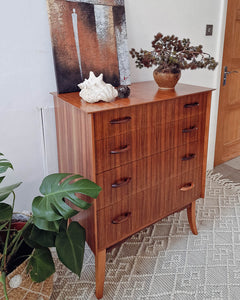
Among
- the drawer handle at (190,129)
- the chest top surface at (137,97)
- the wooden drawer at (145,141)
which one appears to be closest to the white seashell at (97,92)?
the chest top surface at (137,97)

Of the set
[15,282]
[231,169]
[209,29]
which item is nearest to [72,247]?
[15,282]

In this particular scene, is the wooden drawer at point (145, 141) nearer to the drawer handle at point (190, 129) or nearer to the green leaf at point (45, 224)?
the drawer handle at point (190, 129)

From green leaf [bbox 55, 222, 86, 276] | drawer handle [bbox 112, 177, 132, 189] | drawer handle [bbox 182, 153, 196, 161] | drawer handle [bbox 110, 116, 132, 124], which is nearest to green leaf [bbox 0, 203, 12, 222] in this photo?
green leaf [bbox 55, 222, 86, 276]

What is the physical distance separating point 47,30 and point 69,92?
13.6 inches

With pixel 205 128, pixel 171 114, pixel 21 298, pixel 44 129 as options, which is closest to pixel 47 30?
pixel 44 129

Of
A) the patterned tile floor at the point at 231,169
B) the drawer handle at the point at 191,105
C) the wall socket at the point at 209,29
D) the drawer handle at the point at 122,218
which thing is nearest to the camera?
the drawer handle at the point at 122,218

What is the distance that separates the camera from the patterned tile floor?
2740 millimetres

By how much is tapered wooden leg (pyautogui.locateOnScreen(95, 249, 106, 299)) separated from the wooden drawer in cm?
44

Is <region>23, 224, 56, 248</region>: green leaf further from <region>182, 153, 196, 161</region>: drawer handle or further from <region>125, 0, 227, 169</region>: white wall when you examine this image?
<region>125, 0, 227, 169</region>: white wall

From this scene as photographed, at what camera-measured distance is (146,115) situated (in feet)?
4.50

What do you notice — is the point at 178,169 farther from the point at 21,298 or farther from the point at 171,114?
the point at 21,298

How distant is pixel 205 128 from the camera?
1693mm

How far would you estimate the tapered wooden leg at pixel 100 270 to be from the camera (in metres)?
1.42

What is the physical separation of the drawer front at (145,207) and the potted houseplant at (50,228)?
0.56 ft
